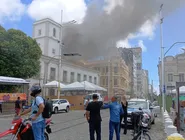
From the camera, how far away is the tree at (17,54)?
27891 millimetres

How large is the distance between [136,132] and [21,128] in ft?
13.4

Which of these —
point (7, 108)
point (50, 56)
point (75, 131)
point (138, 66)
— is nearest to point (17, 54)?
point (7, 108)

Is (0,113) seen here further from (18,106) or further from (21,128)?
(21,128)

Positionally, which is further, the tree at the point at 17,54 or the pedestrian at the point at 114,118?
the tree at the point at 17,54

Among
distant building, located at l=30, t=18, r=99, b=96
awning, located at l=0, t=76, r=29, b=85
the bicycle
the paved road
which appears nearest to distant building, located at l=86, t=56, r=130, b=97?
distant building, located at l=30, t=18, r=99, b=96

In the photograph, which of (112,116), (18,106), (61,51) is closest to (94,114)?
(112,116)

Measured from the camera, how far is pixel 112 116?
7492 mm

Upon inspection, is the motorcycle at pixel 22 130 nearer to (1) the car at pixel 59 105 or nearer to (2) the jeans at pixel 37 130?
(2) the jeans at pixel 37 130

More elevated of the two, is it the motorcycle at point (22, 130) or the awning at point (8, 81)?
the awning at point (8, 81)

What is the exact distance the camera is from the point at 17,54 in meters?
28.7

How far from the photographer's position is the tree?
27891 millimetres

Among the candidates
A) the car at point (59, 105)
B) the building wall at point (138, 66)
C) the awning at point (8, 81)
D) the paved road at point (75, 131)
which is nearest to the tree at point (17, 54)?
the awning at point (8, 81)

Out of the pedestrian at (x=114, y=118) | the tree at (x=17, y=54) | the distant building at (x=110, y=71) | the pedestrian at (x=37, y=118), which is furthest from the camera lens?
the distant building at (x=110, y=71)

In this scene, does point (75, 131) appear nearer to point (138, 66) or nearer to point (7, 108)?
point (7, 108)
